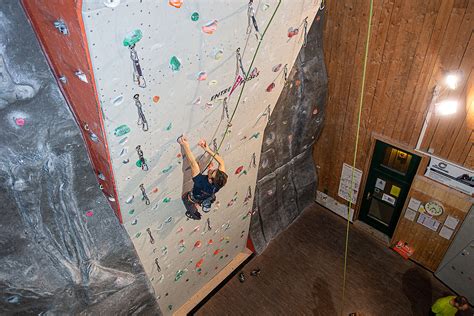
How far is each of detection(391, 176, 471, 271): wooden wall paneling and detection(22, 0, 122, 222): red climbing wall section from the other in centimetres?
436

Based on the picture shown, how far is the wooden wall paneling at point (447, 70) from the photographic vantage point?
156 inches

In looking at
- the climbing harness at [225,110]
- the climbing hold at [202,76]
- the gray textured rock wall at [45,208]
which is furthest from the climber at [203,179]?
the gray textured rock wall at [45,208]

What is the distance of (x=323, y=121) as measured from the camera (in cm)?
597

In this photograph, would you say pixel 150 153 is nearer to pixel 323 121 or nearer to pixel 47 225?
pixel 47 225

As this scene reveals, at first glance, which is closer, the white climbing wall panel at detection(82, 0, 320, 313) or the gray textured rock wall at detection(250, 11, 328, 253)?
the white climbing wall panel at detection(82, 0, 320, 313)

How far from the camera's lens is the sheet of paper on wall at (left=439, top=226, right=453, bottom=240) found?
5.13 metres

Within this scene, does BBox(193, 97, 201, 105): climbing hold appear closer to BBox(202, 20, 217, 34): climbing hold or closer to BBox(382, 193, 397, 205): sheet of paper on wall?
BBox(202, 20, 217, 34): climbing hold

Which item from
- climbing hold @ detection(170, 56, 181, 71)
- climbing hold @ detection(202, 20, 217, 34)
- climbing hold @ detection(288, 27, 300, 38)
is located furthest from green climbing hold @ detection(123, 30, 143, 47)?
climbing hold @ detection(288, 27, 300, 38)

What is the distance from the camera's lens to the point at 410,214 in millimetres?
5500

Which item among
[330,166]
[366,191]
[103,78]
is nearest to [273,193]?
[330,166]

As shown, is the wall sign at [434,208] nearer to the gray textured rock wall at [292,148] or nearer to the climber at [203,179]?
the gray textured rock wall at [292,148]

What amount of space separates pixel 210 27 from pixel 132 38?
712mm

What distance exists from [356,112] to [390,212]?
2.08m

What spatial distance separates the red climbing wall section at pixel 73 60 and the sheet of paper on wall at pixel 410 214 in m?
4.53
